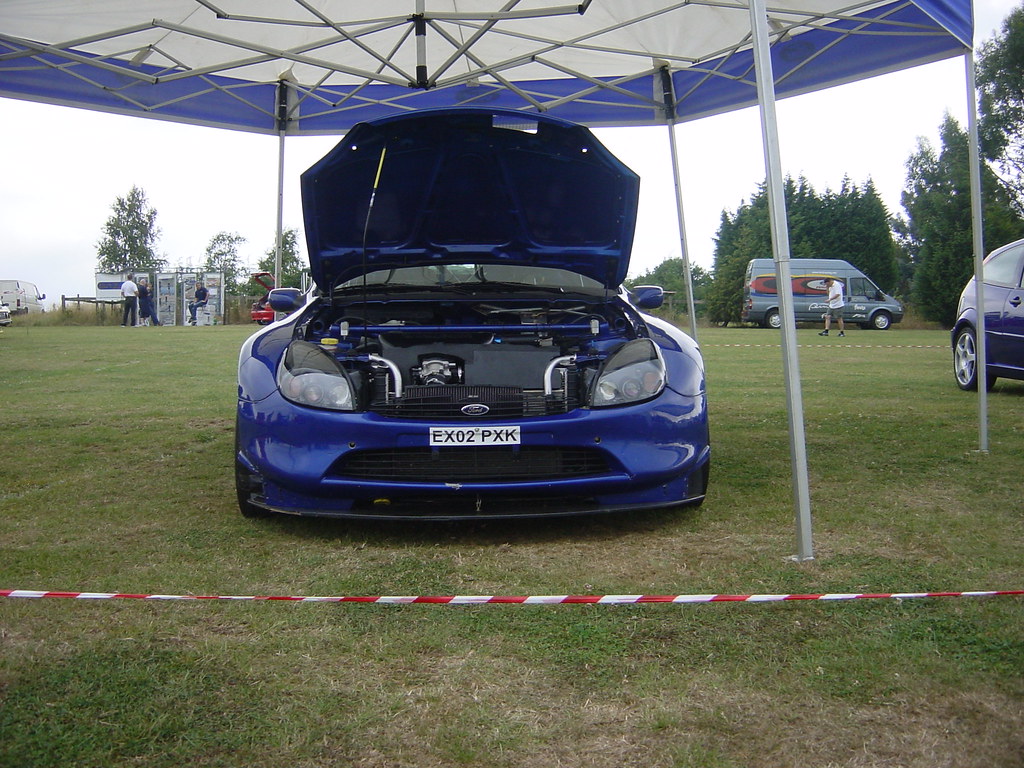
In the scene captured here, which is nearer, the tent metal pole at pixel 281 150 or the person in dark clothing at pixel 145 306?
the tent metal pole at pixel 281 150

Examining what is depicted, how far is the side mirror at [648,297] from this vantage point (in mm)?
5102

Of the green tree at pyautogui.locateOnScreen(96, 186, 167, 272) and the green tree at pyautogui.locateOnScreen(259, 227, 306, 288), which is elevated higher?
the green tree at pyautogui.locateOnScreen(96, 186, 167, 272)

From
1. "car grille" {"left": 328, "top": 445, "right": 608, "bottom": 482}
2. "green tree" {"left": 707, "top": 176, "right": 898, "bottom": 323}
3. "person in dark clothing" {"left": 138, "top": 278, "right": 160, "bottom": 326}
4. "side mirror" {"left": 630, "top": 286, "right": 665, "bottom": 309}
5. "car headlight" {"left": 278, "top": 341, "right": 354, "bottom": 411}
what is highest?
"green tree" {"left": 707, "top": 176, "right": 898, "bottom": 323}

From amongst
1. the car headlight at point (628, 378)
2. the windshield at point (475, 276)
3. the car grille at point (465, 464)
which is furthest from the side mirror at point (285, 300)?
the car headlight at point (628, 378)

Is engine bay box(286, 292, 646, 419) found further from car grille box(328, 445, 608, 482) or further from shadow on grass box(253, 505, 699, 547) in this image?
shadow on grass box(253, 505, 699, 547)

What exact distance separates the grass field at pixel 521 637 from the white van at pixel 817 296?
25.4 m

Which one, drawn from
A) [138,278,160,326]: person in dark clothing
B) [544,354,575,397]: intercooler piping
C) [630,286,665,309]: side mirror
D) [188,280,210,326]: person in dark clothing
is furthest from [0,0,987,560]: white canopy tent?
[188,280,210,326]: person in dark clothing

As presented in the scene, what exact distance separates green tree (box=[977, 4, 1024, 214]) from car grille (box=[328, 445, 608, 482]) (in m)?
38.9

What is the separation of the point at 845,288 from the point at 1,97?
27.2 m

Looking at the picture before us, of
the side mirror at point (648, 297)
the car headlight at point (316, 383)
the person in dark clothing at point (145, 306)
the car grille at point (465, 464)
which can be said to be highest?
the person in dark clothing at point (145, 306)

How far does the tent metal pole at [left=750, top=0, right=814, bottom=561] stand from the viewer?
130 inches

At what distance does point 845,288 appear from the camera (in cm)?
2977

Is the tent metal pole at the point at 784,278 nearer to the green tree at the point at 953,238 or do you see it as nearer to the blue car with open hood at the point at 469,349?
the blue car with open hood at the point at 469,349

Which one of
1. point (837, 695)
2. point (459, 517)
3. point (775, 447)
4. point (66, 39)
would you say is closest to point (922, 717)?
point (837, 695)
